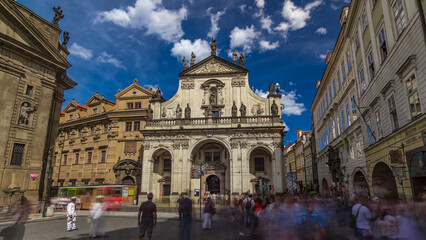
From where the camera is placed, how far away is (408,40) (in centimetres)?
1119

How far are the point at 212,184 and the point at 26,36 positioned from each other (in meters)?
23.1

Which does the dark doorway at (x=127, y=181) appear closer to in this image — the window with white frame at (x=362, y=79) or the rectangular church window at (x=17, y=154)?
the rectangular church window at (x=17, y=154)

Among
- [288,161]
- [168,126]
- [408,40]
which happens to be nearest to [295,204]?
[408,40]

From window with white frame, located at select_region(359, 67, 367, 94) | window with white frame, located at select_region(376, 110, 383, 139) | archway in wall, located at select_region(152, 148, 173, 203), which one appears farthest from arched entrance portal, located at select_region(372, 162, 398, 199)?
archway in wall, located at select_region(152, 148, 173, 203)

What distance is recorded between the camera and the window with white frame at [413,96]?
10.9m

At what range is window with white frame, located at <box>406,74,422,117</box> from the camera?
10859mm

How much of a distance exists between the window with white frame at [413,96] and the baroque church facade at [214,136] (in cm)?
1803

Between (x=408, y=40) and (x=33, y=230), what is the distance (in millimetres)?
18974

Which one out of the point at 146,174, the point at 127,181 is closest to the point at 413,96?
the point at 146,174

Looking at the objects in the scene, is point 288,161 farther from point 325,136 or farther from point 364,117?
point 364,117

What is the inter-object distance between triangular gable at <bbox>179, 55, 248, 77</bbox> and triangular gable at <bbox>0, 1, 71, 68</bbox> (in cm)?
1564

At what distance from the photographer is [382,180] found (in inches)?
639

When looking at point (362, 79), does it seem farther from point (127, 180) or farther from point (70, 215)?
point (127, 180)

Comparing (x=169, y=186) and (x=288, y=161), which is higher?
(x=288, y=161)
